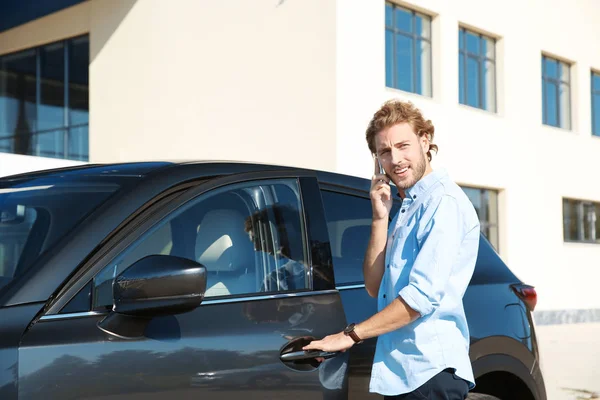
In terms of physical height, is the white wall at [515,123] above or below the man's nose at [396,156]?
above

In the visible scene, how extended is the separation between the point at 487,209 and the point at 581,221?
408cm

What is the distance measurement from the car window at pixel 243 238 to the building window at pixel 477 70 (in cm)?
1470

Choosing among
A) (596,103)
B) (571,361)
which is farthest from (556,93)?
(571,361)

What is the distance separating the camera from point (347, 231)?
10.9 ft

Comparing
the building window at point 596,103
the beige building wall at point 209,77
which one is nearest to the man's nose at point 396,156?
the beige building wall at point 209,77

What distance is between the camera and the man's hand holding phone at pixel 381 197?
2826 mm

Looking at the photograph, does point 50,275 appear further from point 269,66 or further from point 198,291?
point 269,66

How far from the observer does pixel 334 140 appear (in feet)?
45.6

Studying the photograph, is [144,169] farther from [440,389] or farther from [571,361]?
[571,361]

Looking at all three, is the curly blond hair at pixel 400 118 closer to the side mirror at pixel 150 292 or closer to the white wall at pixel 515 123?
the side mirror at pixel 150 292

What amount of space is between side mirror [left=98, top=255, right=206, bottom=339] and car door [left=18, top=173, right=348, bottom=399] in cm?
3

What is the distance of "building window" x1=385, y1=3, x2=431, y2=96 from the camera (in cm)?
1547

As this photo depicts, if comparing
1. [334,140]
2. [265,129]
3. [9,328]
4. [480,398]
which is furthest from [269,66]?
[9,328]

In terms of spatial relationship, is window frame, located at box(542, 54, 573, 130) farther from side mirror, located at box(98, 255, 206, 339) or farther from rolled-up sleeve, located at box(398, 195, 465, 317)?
side mirror, located at box(98, 255, 206, 339)
